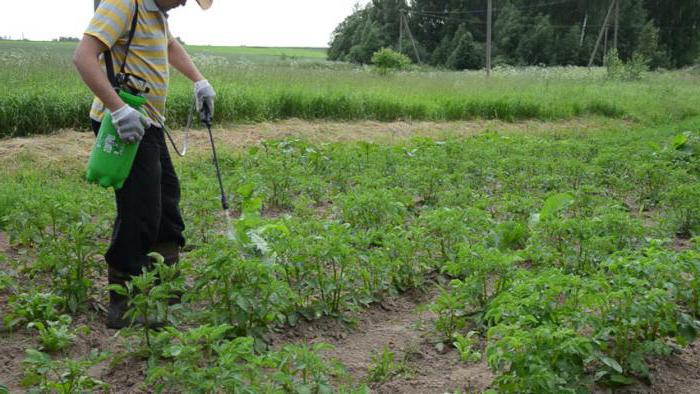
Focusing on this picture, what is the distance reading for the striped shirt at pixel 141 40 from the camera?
3.33 m

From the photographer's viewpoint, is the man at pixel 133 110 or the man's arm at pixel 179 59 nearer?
the man at pixel 133 110

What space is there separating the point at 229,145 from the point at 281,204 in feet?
9.79

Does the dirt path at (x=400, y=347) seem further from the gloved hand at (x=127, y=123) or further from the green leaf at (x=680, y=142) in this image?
the green leaf at (x=680, y=142)

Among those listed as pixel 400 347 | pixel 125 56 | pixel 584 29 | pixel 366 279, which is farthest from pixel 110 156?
pixel 584 29

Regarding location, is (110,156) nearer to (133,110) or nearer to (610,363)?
(133,110)

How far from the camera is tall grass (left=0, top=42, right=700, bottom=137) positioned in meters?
8.98

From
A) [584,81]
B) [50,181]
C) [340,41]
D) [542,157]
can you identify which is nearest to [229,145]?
[50,181]

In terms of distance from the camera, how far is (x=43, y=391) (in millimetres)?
2861

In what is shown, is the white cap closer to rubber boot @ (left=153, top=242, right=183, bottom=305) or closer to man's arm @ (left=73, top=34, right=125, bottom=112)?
man's arm @ (left=73, top=34, right=125, bottom=112)

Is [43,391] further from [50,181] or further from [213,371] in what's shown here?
[50,181]

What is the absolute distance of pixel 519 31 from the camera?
51.9m

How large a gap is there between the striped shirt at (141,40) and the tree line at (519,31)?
4485 cm

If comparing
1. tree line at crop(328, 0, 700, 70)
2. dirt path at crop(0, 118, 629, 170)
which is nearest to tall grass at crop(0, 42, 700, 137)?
dirt path at crop(0, 118, 629, 170)

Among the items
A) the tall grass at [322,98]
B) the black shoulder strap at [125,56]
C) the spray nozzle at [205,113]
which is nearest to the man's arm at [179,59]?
the spray nozzle at [205,113]
